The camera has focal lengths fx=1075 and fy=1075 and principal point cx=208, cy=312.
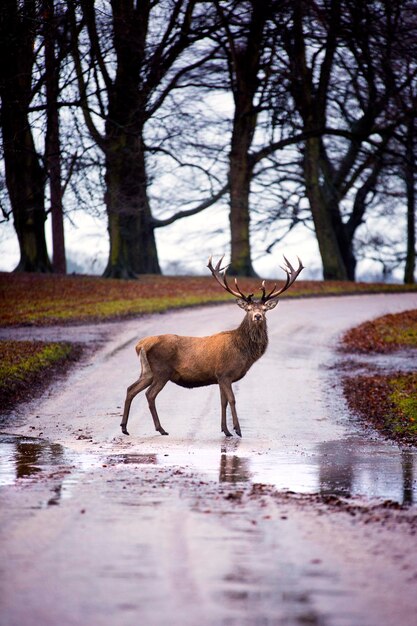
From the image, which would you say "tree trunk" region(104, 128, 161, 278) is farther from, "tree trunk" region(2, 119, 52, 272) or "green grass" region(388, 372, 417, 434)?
"green grass" region(388, 372, 417, 434)

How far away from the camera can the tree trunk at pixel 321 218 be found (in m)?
48.3

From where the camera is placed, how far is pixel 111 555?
7.02 metres

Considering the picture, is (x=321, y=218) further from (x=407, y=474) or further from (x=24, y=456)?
(x=407, y=474)

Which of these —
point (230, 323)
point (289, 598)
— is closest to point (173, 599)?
point (289, 598)

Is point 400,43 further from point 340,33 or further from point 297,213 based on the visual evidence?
point 297,213

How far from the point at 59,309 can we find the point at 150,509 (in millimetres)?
25311

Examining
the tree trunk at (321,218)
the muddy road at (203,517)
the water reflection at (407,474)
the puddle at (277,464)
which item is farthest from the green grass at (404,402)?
the tree trunk at (321,218)

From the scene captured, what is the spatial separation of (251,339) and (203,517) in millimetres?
6468

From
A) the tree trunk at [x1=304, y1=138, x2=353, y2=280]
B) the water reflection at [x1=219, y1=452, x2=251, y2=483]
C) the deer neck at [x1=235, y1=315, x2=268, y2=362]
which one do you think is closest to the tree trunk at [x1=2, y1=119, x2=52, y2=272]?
the tree trunk at [x1=304, y1=138, x2=353, y2=280]

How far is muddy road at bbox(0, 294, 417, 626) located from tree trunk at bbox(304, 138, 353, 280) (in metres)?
31.8

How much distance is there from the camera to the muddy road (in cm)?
603

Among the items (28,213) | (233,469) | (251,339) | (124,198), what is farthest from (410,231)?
(233,469)

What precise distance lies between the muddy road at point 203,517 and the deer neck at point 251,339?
1073 millimetres

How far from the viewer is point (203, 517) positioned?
834cm
